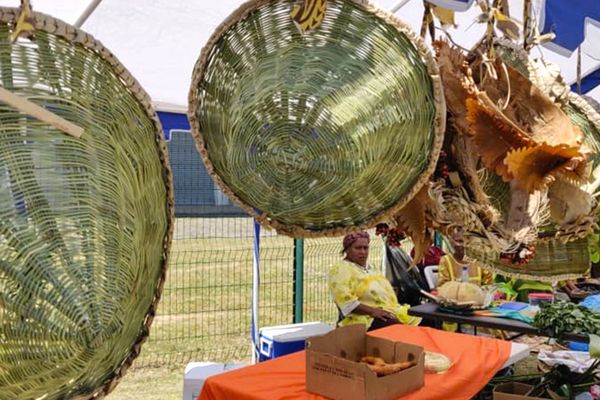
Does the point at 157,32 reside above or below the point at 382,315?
above

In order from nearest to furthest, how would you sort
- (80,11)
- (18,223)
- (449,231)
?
1. (18,223)
2. (449,231)
3. (80,11)

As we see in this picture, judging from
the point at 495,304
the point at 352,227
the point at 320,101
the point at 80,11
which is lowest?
the point at 495,304

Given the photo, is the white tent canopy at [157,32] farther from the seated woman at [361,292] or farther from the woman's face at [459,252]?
the seated woman at [361,292]

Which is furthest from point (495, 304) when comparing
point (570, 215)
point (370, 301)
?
point (570, 215)

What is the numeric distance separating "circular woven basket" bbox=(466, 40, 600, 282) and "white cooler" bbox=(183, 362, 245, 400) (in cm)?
138

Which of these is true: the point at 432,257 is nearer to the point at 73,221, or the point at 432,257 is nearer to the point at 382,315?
the point at 382,315

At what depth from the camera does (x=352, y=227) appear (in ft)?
2.05

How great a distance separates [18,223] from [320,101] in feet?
0.91

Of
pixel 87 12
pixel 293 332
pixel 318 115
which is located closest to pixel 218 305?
pixel 293 332

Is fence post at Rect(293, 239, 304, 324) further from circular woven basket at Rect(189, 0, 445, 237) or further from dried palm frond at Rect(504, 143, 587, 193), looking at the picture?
circular woven basket at Rect(189, 0, 445, 237)

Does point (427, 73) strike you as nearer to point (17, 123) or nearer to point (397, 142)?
point (397, 142)

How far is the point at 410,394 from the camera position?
4.94ft

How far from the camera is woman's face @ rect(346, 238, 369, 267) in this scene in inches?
108

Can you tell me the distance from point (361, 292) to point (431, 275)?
116 cm
